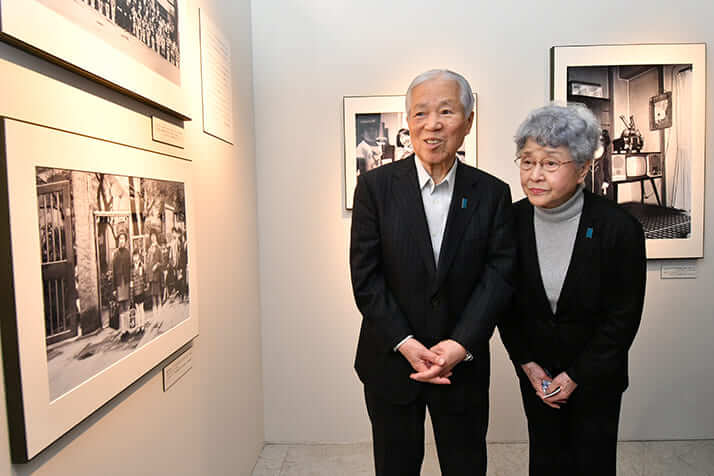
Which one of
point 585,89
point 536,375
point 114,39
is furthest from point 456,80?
point 585,89

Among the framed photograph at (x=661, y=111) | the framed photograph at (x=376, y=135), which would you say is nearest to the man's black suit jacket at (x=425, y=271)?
the framed photograph at (x=376, y=135)

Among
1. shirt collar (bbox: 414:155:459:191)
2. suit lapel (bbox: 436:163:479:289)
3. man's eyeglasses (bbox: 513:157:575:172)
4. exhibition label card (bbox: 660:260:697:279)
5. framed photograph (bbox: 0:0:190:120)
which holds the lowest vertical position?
exhibition label card (bbox: 660:260:697:279)

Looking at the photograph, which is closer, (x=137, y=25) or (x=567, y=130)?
(x=137, y=25)

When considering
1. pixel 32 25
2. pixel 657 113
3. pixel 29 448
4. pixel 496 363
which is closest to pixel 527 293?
pixel 496 363

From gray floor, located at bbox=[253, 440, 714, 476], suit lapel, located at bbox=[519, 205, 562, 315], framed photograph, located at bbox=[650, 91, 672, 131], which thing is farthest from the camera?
framed photograph, located at bbox=[650, 91, 672, 131]

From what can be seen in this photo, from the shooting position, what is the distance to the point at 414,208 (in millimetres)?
1575

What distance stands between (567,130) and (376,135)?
1402 millimetres

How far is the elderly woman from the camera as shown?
5.32 ft

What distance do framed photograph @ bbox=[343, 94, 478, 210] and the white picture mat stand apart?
77cm

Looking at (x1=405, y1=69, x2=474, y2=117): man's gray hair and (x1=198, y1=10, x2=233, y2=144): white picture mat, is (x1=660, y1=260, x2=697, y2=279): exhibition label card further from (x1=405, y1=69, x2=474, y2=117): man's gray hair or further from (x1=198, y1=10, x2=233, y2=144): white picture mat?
(x1=198, y1=10, x2=233, y2=144): white picture mat

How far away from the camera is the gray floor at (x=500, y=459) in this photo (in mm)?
2633

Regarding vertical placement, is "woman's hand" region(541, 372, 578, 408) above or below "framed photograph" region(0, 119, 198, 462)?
below

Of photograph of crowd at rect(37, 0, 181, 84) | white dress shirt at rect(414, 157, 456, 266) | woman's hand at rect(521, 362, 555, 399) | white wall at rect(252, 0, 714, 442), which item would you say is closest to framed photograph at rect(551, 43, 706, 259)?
white wall at rect(252, 0, 714, 442)

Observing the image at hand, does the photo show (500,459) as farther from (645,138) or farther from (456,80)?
(456,80)
